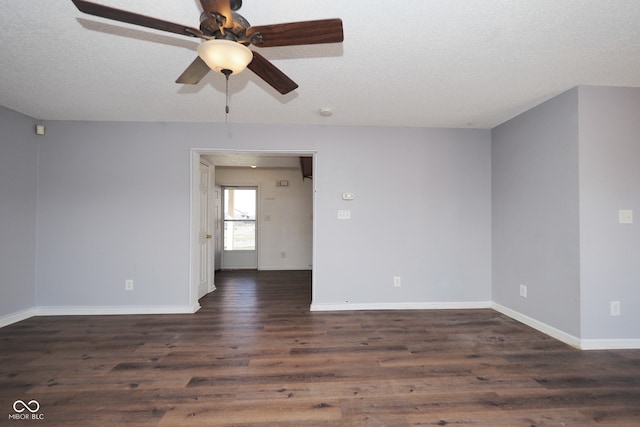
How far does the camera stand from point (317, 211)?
3.50 meters

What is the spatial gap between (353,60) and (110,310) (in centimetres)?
394

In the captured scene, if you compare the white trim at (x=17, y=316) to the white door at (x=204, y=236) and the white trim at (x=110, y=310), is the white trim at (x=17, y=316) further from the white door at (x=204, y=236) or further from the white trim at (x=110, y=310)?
the white door at (x=204, y=236)

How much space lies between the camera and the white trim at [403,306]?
3.48 m

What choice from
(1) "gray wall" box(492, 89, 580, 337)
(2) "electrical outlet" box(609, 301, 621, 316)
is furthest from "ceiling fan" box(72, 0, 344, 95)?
(2) "electrical outlet" box(609, 301, 621, 316)

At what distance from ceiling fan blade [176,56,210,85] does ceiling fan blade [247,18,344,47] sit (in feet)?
1.36

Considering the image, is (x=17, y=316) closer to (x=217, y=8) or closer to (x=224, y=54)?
(x=224, y=54)

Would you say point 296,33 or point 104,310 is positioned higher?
point 296,33

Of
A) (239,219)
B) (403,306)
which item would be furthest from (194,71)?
(239,219)

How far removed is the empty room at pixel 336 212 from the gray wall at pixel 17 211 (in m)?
0.03

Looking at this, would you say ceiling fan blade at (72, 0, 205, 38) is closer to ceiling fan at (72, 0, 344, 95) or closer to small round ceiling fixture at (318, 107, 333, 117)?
ceiling fan at (72, 0, 344, 95)

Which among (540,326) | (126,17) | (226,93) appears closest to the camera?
(126,17)

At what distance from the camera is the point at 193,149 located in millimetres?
3439

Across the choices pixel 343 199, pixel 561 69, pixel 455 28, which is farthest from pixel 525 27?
pixel 343 199

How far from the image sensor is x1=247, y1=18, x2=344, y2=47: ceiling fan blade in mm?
1246
